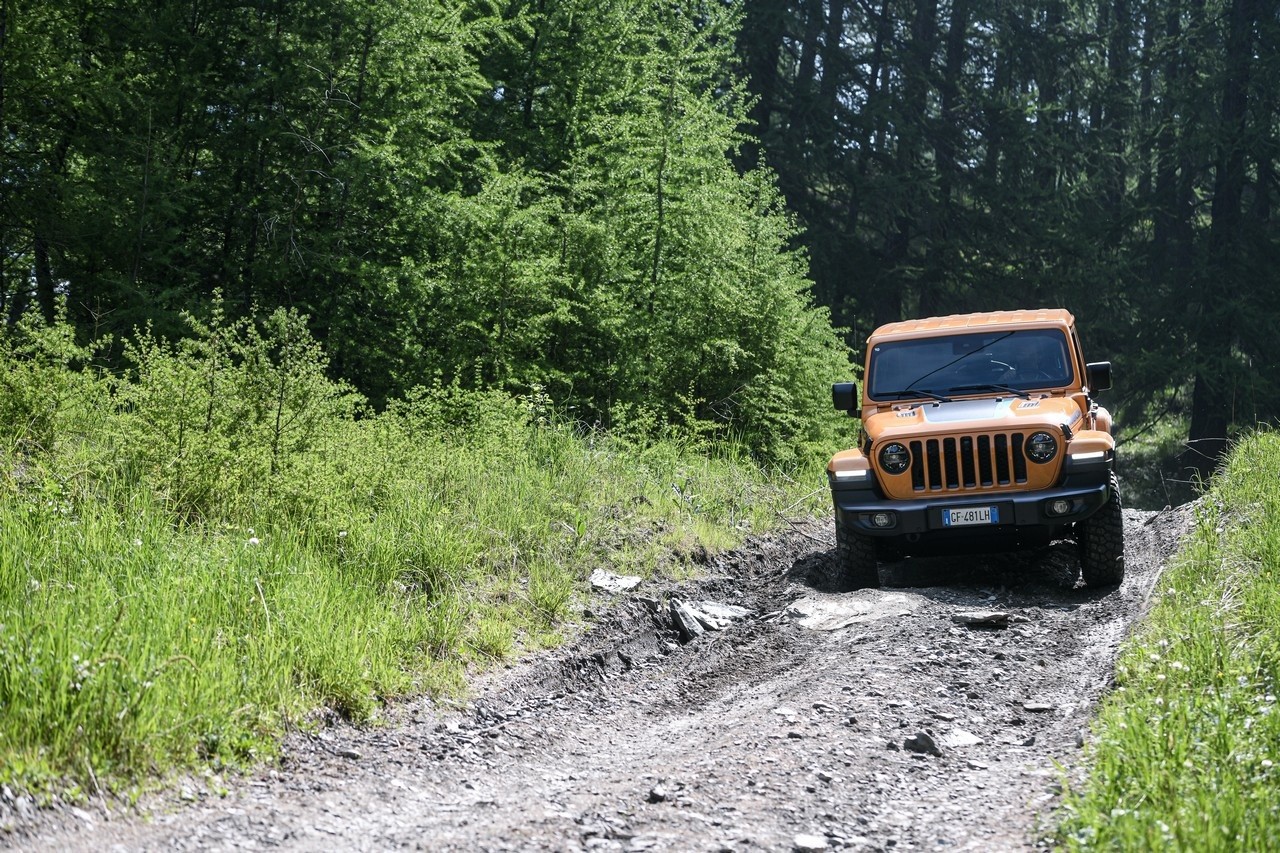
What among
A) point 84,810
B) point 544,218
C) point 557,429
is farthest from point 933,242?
point 84,810

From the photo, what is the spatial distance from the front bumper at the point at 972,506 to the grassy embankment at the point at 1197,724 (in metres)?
1.02

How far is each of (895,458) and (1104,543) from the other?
1651mm

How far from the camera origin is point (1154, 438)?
2938 cm

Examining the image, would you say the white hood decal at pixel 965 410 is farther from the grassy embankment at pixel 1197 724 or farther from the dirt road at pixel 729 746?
the grassy embankment at pixel 1197 724

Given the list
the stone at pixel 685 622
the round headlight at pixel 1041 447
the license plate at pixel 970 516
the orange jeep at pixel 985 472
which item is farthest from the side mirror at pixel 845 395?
the stone at pixel 685 622

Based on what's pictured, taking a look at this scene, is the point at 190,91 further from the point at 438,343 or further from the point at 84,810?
the point at 84,810

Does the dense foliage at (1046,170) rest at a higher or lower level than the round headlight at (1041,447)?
higher

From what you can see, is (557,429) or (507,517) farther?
(557,429)

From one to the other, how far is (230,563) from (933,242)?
24.1 meters

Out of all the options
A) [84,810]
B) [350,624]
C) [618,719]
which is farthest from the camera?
[618,719]

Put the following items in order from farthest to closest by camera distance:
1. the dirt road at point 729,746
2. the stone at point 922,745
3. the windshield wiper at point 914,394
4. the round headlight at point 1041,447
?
the windshield wiper at point 914,394
the round headlight at point 1041,447
the stone at point 922,745
the dirt road at point 729,746

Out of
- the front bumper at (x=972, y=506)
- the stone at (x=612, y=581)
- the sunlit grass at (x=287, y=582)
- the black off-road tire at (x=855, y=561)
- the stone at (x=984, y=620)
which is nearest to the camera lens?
the sunlit grass at (x=287, y=582)

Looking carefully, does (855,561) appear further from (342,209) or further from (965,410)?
(342,209)

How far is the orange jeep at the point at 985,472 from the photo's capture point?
820 cm
